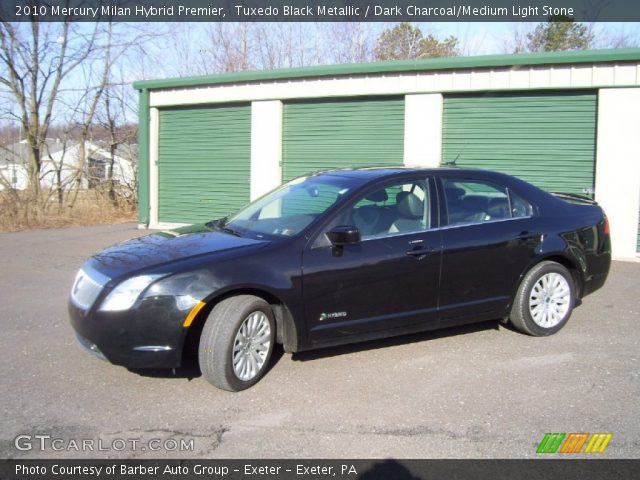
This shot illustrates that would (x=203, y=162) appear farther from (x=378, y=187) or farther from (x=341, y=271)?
(x=341, y=271)

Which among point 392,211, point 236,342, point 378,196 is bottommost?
point 236,342

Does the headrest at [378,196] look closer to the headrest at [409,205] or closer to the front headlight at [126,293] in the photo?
the headrest at [409,205]

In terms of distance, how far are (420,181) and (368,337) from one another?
1478 mm

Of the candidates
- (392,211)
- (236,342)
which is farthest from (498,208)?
(236,342)

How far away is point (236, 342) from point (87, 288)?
3.88 ft

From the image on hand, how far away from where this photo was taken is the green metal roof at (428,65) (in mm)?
9750

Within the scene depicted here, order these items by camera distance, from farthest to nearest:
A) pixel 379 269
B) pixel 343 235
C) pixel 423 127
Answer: pixel 423 127
pixel 379 269
pixel 343 235

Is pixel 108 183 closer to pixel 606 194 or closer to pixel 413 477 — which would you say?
pixel 606 194

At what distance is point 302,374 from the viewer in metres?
4.91

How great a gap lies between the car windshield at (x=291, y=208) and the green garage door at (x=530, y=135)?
5720 millimetres

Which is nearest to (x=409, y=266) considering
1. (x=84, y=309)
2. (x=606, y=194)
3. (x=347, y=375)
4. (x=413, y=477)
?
(x=347, y=375)

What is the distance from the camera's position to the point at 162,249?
188 inches

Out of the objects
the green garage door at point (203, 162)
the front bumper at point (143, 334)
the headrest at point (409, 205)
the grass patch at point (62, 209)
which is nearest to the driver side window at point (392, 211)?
the headrest at point (409, 205)

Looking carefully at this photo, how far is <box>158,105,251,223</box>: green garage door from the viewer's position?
13.3m
